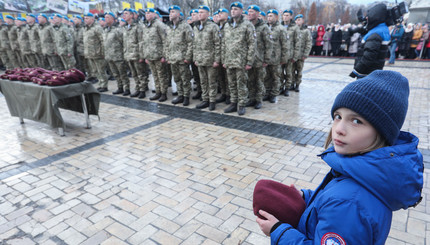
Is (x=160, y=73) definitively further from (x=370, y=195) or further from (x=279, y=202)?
(x=370, y=195)

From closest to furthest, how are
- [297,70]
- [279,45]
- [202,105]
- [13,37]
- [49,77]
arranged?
[49,77] < [202,105] < [279,45] < [297,70] < [13,37]

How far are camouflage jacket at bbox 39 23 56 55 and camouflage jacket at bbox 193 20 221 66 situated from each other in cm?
676

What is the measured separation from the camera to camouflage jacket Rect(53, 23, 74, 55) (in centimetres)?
920

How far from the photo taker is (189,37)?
20.3 feet

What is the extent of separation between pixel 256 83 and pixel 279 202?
207 inches

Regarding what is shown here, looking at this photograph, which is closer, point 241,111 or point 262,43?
point 241,111

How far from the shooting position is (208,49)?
5934 millimetres

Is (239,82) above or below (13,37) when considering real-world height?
below

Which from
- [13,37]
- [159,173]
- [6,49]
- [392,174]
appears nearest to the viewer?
[392,174]

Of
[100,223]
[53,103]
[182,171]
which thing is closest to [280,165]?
[182,171]

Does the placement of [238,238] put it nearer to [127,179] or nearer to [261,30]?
[127,179]

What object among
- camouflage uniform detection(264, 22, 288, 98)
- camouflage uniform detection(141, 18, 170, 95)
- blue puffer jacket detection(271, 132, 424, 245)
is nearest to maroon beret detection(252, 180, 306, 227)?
blue puffer jacket detection(271, 132, 424, 245)

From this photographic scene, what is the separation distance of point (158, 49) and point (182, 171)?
429cm

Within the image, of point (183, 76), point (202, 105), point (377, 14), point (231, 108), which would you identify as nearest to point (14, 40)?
point (183, 76)
